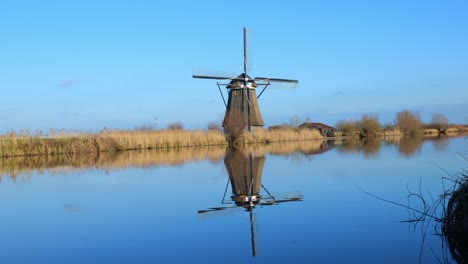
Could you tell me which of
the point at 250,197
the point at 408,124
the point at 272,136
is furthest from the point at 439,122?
the point at 250,197

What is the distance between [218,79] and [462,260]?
26.2 meters

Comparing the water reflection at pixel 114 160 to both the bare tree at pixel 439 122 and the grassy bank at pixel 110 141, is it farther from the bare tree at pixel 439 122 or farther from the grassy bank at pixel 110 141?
the bare tree at pixel 439 122

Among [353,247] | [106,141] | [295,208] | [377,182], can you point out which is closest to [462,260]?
[353,247]

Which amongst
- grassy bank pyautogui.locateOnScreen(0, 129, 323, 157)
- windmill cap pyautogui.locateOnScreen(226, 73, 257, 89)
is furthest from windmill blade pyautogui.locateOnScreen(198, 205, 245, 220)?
windmill cap pyautogui.locateOnScreen(226, 73, 257, 89)

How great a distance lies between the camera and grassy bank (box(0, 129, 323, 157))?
→ 18.7 m

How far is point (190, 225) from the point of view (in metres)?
4.94

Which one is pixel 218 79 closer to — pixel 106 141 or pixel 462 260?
pixel 106 141

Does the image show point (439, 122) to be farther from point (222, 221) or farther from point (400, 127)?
point (222, 221)

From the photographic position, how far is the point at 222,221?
200 inches

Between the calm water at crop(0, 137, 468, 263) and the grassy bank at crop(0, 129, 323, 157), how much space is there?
1010cm

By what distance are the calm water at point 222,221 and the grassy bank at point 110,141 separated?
10102 mm

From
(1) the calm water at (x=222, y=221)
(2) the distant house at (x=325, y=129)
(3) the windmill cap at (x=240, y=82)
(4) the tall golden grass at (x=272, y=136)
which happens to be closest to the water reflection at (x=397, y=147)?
(4) the tall golden grass at (x=272, y=136)

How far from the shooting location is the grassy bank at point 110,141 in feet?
61.3

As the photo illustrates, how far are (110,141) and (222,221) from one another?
56.9 feet
